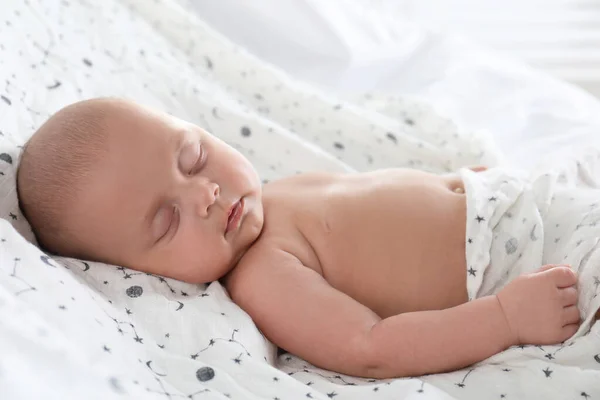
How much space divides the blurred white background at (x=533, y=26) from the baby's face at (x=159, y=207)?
3.81 ft

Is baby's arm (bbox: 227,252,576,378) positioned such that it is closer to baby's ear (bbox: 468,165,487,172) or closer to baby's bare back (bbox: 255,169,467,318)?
baby's bare back (bbox: 255,169,467,318)

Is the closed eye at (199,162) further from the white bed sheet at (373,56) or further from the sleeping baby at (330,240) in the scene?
the white bed sheet at (373,56)

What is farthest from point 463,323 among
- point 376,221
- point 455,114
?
point 455,114

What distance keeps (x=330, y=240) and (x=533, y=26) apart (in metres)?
1.32

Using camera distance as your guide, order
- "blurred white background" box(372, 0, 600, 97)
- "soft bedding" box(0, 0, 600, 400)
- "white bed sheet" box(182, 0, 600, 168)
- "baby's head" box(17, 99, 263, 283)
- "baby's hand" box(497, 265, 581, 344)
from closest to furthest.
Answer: "soft bedding" box(0, 0, 600, 400) < "baby's hand" box(497, 265, 581, 344) < "baby's head" box(17, 99, 263, 283) < "white bed sheet" box(182, 0, 600, 168) < "blurred white background" box(372, 0, 600, 97)

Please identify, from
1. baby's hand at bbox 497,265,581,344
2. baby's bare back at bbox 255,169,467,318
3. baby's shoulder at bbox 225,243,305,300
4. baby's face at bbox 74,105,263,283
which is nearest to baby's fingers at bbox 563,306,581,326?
baby's hand at bbox 497,265,581,344

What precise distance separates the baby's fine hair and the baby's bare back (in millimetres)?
305

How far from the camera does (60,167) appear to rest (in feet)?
3.39

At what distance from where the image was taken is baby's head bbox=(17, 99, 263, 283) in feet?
3.42

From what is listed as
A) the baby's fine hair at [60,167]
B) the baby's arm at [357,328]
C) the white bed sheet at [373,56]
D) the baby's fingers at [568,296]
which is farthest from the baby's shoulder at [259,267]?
the white bed sheet at [373,56]

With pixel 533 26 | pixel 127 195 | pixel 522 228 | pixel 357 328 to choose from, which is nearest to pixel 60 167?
pixel 127 195

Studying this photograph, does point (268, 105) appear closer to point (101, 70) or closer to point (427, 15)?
point (101, 70)

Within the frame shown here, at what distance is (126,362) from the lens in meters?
0.79

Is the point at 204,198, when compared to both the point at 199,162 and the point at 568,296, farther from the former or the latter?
the point at 568,296
